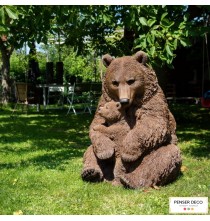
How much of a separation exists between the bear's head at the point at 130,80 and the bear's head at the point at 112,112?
0.29 feet

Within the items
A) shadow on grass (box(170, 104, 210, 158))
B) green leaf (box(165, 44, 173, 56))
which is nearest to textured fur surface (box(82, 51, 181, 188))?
green leaf (box(165, 44, 173, 56))

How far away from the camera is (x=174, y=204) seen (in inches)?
172

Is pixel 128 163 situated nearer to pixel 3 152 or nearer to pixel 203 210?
pixel 203 210

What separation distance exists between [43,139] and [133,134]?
445 cm

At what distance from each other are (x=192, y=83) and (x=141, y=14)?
15.7 m

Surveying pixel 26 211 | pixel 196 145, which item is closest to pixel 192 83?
pixel 196 145

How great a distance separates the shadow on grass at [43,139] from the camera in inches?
280

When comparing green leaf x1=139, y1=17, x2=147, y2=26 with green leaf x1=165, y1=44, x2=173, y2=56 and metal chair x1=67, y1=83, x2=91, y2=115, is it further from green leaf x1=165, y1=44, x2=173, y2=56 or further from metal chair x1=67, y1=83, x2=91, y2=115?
metal chair x1=67, y1=83, x2=91, y2=115

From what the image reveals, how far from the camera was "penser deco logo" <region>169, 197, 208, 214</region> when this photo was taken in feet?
14.3

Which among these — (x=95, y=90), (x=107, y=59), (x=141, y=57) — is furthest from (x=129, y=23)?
(x=95, y=90)

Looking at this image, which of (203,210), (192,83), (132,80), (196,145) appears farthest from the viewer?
(192,83)

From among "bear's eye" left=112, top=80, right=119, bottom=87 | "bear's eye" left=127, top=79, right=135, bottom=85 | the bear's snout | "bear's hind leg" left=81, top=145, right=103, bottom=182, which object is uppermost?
"bear's eye" left=127, top=79, right=135, bottom=85

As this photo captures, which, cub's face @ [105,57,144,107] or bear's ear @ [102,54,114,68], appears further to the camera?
bear's ear @ [102,54,114,68]

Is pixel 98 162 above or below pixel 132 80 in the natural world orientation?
below
